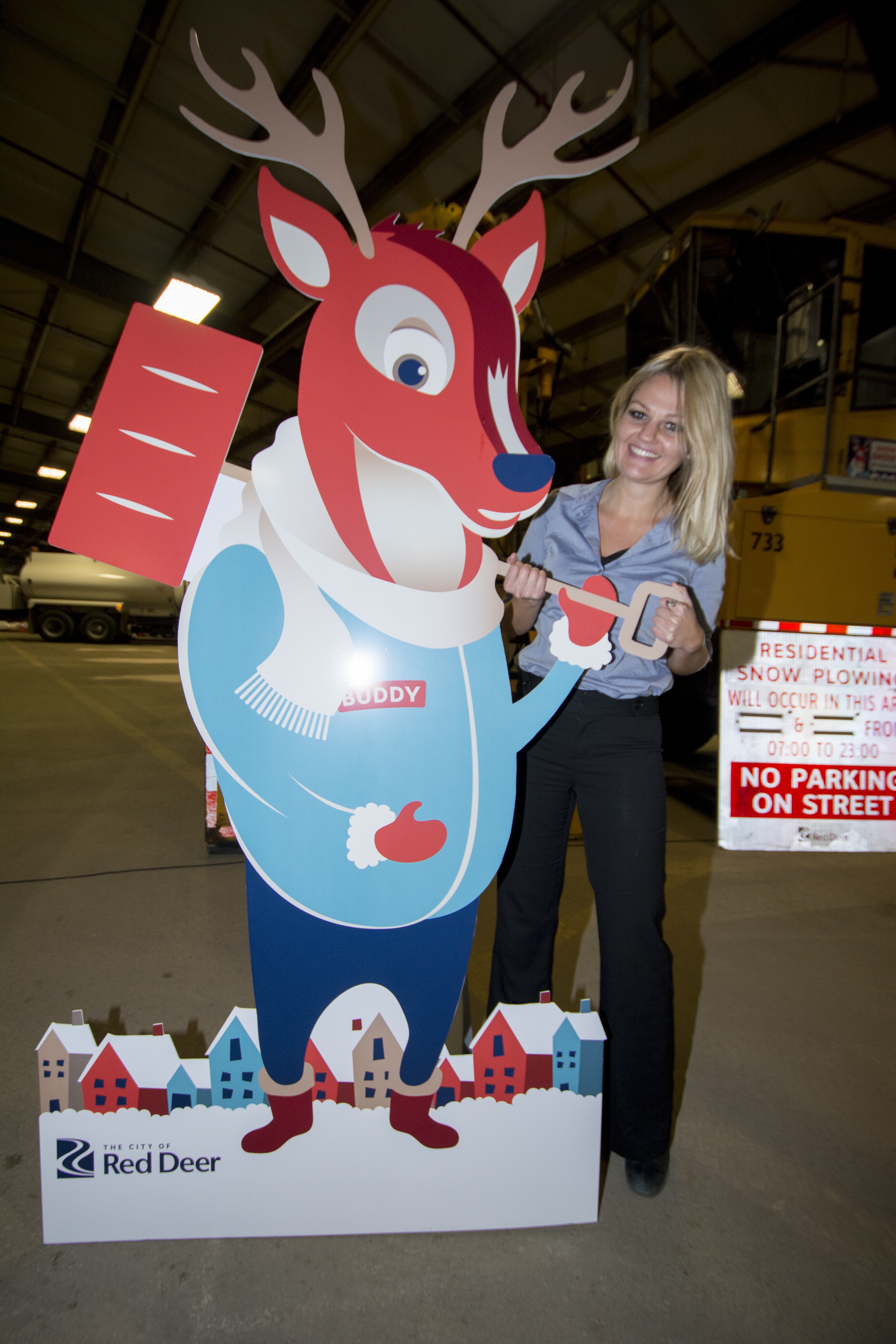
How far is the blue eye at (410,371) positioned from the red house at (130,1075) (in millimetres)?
1303

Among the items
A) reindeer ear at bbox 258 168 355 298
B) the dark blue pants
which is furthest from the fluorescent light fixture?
the dark blue pants

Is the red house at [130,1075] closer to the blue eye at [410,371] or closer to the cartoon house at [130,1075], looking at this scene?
the cartoon house at [130,1075]

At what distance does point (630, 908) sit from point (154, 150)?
6657 mm

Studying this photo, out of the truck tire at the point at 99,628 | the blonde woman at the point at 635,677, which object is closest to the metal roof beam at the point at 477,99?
the blonde woman at the point at 635,677

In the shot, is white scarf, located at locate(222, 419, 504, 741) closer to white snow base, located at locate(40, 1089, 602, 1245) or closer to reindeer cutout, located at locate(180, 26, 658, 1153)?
reindeer cutout, located at locate(180, 26, 658, 1153)

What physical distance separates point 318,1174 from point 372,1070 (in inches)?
8.8

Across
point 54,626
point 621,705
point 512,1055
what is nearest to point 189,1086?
point 512,1055

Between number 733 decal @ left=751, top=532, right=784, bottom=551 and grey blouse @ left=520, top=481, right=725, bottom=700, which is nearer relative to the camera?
grey blouse @ left=520, top=481, right=725, bottom=700

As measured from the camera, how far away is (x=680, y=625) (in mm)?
1287

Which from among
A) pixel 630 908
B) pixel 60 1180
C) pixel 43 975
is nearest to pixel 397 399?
pixel 630 908

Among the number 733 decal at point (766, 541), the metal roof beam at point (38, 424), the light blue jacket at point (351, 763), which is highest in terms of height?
the metal roof beam at point (38, 424)

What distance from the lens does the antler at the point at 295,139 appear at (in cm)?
113

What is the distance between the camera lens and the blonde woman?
1.34m

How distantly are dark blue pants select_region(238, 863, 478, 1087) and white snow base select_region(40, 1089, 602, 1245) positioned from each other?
0.44 ft
